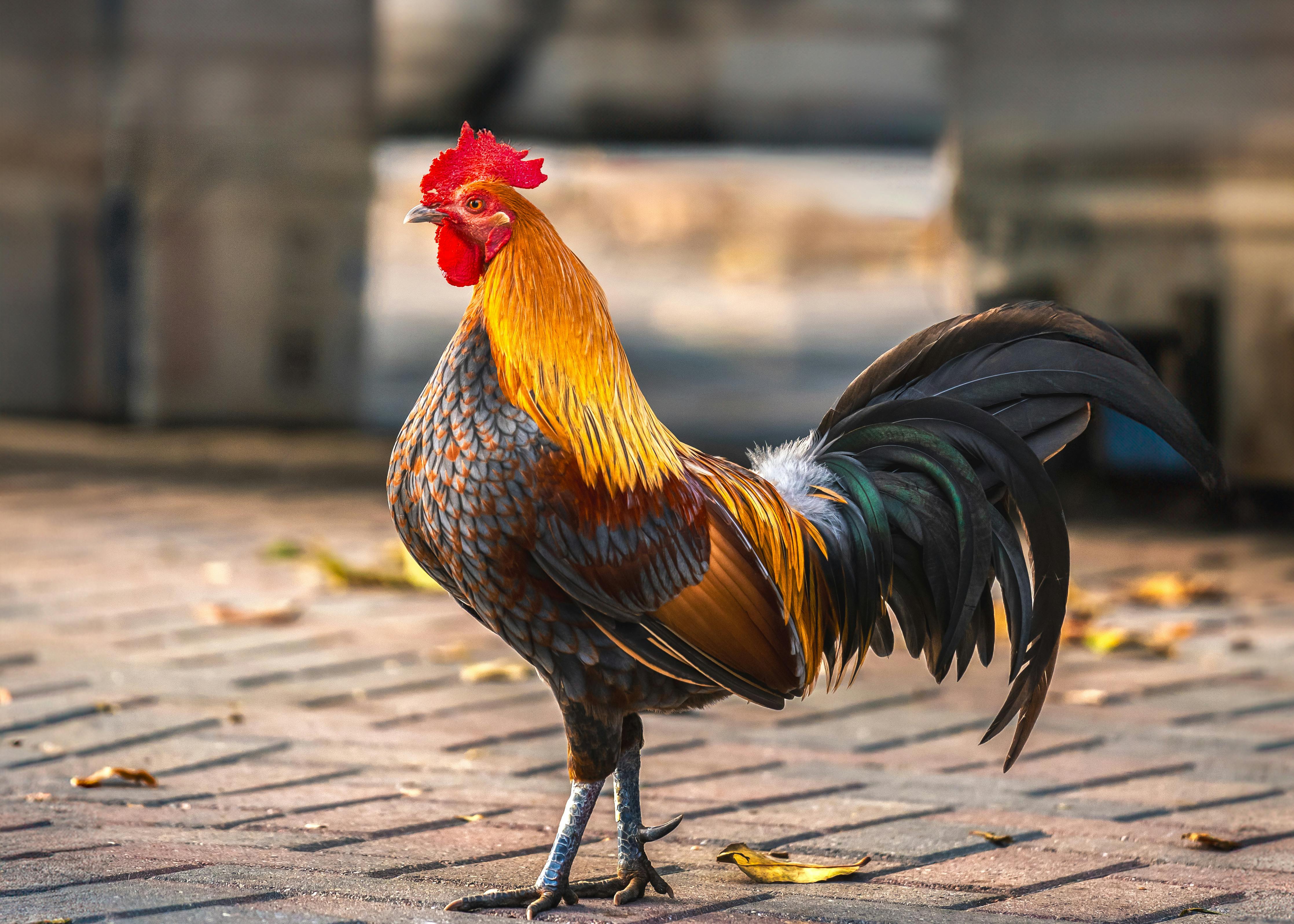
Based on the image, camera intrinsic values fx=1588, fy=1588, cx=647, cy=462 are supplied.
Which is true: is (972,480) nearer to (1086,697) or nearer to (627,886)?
(627,886)

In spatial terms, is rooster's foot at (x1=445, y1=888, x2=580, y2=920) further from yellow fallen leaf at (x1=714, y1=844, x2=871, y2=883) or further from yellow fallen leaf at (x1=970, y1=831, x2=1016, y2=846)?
yellow fallen leaf at (x1=970, y1=831, x2=1016, y2=846)

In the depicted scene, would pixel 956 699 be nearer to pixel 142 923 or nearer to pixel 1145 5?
pixel 142 923

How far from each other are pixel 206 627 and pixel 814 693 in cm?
218

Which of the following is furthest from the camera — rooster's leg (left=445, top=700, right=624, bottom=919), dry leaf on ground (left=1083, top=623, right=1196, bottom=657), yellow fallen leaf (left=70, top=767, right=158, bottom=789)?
dry leaf on ground (left=1083, top=623, right=1196, bottom=657)

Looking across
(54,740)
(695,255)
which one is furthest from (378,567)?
(695,255)

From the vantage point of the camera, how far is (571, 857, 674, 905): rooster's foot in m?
Answer: 3.22

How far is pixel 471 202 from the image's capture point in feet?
10.2

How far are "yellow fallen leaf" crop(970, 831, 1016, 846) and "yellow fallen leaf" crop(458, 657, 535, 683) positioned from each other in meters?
1.82

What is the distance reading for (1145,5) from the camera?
8133 millimetres

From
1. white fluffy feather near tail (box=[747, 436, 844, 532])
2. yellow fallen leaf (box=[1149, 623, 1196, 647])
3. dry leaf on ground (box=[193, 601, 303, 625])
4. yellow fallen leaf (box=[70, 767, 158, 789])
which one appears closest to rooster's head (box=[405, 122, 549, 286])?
white fluffy feather near tail (box=[747, 436, 844, 532])

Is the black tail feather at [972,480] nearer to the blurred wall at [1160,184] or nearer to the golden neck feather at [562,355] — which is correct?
the golden neck feather at [562,355]

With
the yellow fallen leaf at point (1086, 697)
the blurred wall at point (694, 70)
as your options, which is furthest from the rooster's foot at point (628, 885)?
the blurred wall at point (694, 70)

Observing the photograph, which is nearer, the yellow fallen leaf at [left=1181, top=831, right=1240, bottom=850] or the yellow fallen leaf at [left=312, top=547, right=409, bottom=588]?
the yellow fallen leaf at [left=1181, top=831, right=1240, bottom=850]

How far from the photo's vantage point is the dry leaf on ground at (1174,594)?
628 centimetres
